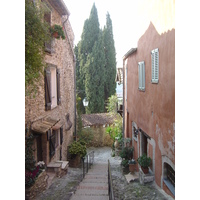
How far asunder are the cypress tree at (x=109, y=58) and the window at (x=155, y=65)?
15615 millimetres

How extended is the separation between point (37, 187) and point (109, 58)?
1802cm

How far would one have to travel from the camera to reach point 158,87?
237 inches

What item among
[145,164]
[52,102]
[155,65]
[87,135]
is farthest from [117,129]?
[155,65]

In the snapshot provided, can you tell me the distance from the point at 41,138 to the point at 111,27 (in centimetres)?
1708

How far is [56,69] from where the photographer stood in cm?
909

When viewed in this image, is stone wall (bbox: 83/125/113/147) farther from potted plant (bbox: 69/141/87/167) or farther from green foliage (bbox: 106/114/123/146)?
potted plant (bbox: 69/141/87/167)

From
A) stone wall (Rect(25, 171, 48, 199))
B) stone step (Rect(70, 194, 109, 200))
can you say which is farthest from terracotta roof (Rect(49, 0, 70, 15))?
stone step (Rect(70, 194, 109, 200))

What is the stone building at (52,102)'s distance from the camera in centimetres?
663

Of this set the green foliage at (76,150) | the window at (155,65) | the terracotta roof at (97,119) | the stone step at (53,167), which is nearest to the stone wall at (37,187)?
the stone step at (53,167)

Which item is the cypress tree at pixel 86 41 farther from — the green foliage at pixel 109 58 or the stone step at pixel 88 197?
the stone step at pixel 88 197

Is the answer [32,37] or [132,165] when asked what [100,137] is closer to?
[132,165]

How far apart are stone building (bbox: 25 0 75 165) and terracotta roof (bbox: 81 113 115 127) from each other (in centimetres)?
497

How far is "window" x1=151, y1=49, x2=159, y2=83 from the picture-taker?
618 cm
